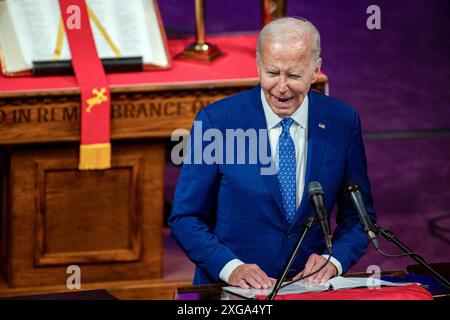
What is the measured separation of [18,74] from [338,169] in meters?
2.28

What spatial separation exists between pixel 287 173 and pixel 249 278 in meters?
0.54

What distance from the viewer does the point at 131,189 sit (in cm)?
612

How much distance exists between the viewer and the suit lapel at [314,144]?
432 cm

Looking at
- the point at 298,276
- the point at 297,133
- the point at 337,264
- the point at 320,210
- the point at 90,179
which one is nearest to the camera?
the point at 320,210

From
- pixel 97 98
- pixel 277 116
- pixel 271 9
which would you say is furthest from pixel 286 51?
pixel 271 9

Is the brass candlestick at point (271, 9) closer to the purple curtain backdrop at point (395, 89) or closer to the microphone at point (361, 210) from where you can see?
the purple curtain backdrop at point (395, 89)

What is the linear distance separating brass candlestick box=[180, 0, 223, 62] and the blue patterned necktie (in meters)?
2.15

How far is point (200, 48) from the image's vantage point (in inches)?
255

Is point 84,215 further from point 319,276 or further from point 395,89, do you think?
point 395,89

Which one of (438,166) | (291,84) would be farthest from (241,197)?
(438,166)

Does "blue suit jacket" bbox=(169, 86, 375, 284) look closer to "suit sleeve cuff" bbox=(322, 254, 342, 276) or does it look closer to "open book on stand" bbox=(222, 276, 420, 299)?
"suit sleeve cuff" bbox=(322, 254, 342, 276)

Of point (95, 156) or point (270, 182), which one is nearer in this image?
point (270, 182)

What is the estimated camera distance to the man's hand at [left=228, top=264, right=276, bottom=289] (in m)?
3.90

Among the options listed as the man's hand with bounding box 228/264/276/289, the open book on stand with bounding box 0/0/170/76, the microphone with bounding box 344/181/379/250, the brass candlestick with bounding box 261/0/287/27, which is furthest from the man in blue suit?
the brass candlestick with bounding box 261/0/287/27
